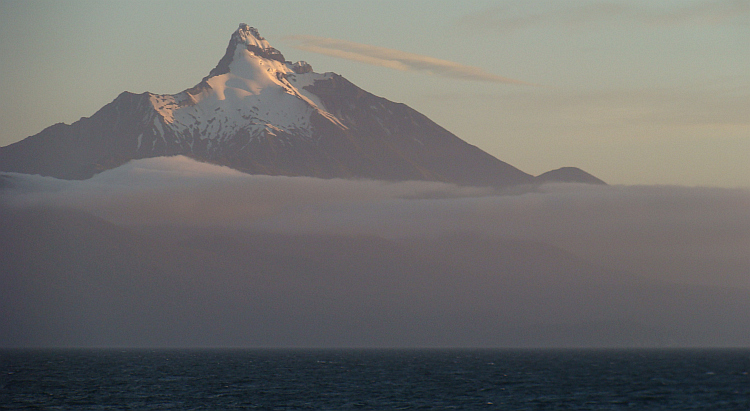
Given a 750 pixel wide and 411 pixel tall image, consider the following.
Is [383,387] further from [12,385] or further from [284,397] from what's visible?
[12,385]

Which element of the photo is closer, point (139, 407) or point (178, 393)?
point (139, 407)

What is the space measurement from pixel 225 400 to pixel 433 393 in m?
35.4

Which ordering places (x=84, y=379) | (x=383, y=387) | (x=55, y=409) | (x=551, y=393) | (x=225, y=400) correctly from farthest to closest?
(x=84, y=379), (x=383, y=387), (x=551, y=393), (x=225, y=400), (x=55, y=409)

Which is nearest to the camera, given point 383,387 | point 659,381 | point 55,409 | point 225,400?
point 55,409

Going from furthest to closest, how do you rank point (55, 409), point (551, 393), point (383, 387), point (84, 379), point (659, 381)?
point (84, 379), point (659, 381), point (383, 387), point (551, 393), point (55, 409)

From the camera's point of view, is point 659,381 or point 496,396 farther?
point 659,381

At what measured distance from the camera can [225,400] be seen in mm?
142500

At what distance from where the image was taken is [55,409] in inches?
Result: 5157

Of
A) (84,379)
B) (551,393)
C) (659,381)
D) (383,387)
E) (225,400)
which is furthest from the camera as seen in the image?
(84,379)

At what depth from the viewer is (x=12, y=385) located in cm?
17450

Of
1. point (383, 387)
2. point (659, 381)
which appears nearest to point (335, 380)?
point (383, 387)

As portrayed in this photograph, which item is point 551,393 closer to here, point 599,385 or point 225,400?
point 599,385

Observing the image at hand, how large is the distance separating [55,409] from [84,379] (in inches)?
2633

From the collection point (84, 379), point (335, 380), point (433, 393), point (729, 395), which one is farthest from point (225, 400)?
point (729, 395)
